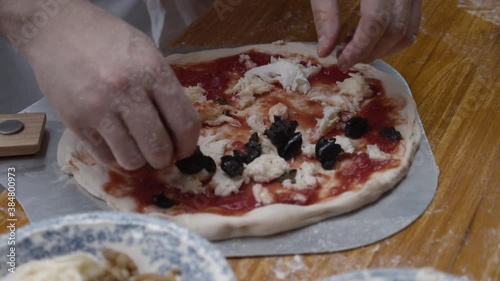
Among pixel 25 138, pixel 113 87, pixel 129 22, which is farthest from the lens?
pixel 129 22

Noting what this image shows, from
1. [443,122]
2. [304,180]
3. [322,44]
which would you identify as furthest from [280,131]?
[443,122]

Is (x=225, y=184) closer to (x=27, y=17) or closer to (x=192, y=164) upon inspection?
(x=192, y=164)

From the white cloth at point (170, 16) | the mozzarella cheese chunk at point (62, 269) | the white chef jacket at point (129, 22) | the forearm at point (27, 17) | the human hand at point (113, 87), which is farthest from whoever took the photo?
the white cloth at point (170, 16)

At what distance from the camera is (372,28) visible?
1.75 metres

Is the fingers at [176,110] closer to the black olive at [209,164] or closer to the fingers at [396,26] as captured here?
the black olive at [209,164]

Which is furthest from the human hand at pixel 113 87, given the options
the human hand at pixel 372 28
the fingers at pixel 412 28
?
the fingers at pixel 412 28

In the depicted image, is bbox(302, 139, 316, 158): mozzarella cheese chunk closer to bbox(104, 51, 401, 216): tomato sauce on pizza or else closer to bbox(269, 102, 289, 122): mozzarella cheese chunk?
bbox(104, 51, 401, 216): tomato sauce on pizza

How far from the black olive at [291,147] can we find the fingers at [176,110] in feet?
1.06

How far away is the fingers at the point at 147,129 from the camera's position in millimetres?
1413

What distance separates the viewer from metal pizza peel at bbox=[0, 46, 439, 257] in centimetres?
153

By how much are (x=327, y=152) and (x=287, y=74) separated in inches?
15.1

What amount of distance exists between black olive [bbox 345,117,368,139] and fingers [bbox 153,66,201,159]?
0.51m

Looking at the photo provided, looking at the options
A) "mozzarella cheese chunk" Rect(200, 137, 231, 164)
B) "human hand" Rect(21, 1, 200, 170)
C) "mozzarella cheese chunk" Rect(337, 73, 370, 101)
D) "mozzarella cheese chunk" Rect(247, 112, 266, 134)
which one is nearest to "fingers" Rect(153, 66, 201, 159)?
"human hand" Rect(21, 1, 200, 170)

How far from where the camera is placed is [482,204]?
165 centimetres
